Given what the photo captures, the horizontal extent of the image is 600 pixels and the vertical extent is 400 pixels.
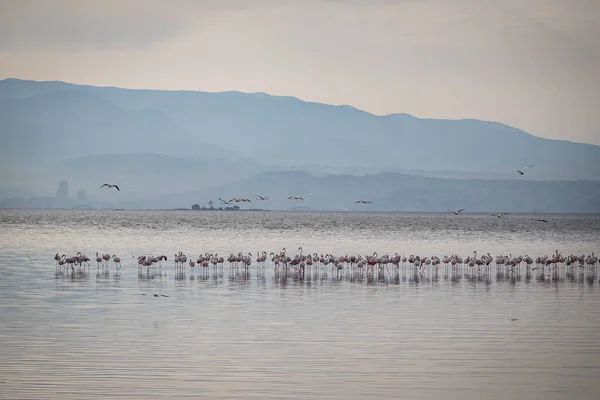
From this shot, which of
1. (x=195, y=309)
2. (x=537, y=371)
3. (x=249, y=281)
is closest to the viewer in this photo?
(x=537, y=371)

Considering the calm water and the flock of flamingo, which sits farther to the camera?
the flock of flamingo

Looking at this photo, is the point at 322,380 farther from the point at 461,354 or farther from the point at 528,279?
the point at 528,279

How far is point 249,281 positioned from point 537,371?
56.0 feet

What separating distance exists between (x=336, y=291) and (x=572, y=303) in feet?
23.5

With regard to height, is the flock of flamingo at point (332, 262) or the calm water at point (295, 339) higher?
the flock of flamingo at point (332, 262)

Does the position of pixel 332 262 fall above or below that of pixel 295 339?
above

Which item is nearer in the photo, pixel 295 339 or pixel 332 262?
pixel 295 339

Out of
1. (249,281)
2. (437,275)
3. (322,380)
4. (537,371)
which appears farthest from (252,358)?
(437,275)

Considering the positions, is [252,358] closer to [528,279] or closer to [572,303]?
[572,303]

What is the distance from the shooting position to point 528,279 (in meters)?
34.6

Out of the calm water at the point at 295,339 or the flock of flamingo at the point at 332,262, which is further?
the flock of flamingo at the point at 332,262

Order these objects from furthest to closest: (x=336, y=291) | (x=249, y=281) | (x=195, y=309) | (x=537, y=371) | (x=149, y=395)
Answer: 1. (x=249, y=281)
2. (x=336, y=291)
3. (x=195, y=309)
4. (x=537, y=371)
5. (x=149, y=395)

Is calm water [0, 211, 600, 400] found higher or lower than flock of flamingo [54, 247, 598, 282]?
lower

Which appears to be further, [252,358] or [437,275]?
[437,275]
